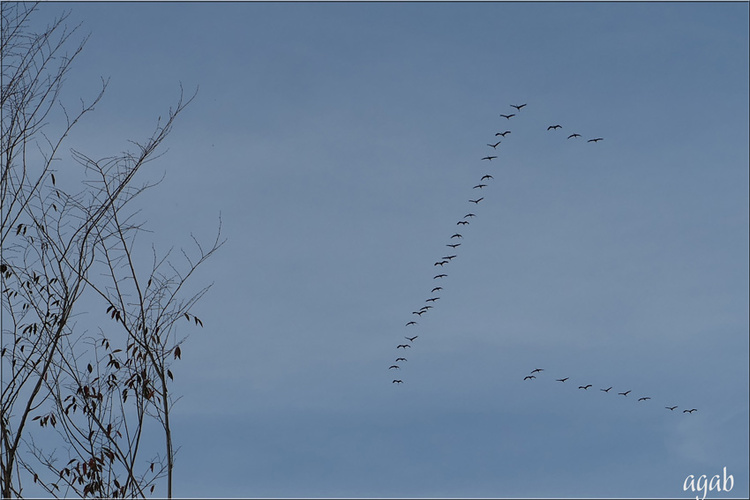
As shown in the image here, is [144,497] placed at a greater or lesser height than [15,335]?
lesser

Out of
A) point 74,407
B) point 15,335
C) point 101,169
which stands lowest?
point 74,407

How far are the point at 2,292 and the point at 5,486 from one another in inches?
80.3

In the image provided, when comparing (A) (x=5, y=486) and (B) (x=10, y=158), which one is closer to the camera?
(A) (x=5, y=486)

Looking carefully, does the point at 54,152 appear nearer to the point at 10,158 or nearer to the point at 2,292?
the point at 10,158

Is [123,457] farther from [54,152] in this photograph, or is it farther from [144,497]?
[54,152]

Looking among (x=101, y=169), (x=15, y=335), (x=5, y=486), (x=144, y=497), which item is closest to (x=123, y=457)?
(x=144, y=497)

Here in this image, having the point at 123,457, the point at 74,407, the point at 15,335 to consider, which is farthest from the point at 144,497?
the point at 15,335

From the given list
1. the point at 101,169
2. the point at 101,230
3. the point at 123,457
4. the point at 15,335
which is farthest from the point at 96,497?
the point at 101,169

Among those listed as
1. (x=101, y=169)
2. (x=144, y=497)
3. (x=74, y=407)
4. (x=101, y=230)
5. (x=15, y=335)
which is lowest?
(x=144, y=497)

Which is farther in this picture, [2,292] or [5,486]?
[2,292]

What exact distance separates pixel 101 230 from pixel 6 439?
208cm

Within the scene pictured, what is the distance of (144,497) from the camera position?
9.02 meters

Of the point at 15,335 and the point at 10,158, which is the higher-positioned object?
the point at 10,158

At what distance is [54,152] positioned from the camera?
32.0ft
